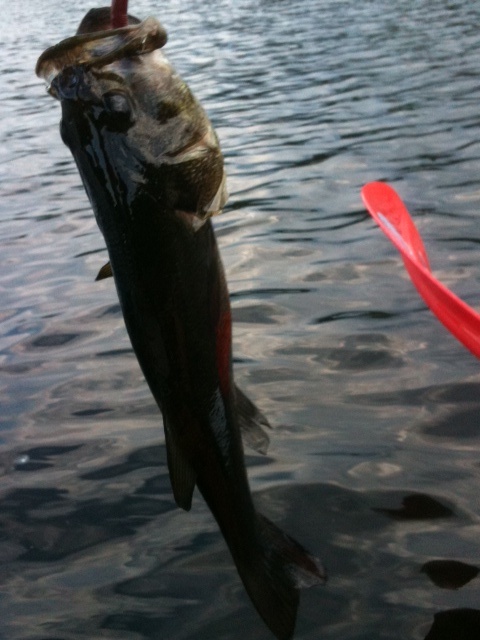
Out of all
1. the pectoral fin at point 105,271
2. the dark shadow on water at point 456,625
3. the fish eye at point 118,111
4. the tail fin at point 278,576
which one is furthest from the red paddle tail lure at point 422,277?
the fish eye at point 118,111

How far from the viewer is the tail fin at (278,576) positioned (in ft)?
7.75

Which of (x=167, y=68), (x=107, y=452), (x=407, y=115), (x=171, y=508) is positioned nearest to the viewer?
(x=167, y=68)

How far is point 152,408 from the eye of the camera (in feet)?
15.9

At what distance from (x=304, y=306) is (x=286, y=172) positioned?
399 cm

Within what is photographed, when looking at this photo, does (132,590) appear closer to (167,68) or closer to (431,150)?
(167,68)

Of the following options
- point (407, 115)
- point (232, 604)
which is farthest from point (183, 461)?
point (407, 115)

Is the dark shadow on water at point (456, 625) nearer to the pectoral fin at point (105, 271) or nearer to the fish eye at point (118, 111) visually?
the pectoral fin at point (105, 271)

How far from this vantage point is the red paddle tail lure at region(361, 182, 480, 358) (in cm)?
387

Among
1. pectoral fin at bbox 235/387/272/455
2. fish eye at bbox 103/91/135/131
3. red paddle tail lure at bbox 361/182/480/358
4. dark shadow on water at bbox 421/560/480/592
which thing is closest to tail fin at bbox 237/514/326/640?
pectoral fin at bbox 235/387/272/455

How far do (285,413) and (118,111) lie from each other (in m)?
2.85

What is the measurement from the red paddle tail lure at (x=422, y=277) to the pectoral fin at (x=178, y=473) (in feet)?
6.30

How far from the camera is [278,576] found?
2441 mm

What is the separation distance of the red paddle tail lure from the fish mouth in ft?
7.44

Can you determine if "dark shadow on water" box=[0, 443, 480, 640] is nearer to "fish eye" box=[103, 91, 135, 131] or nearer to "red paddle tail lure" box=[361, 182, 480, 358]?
"red paddle tail lure" box=[361, 182, 480, 358]
